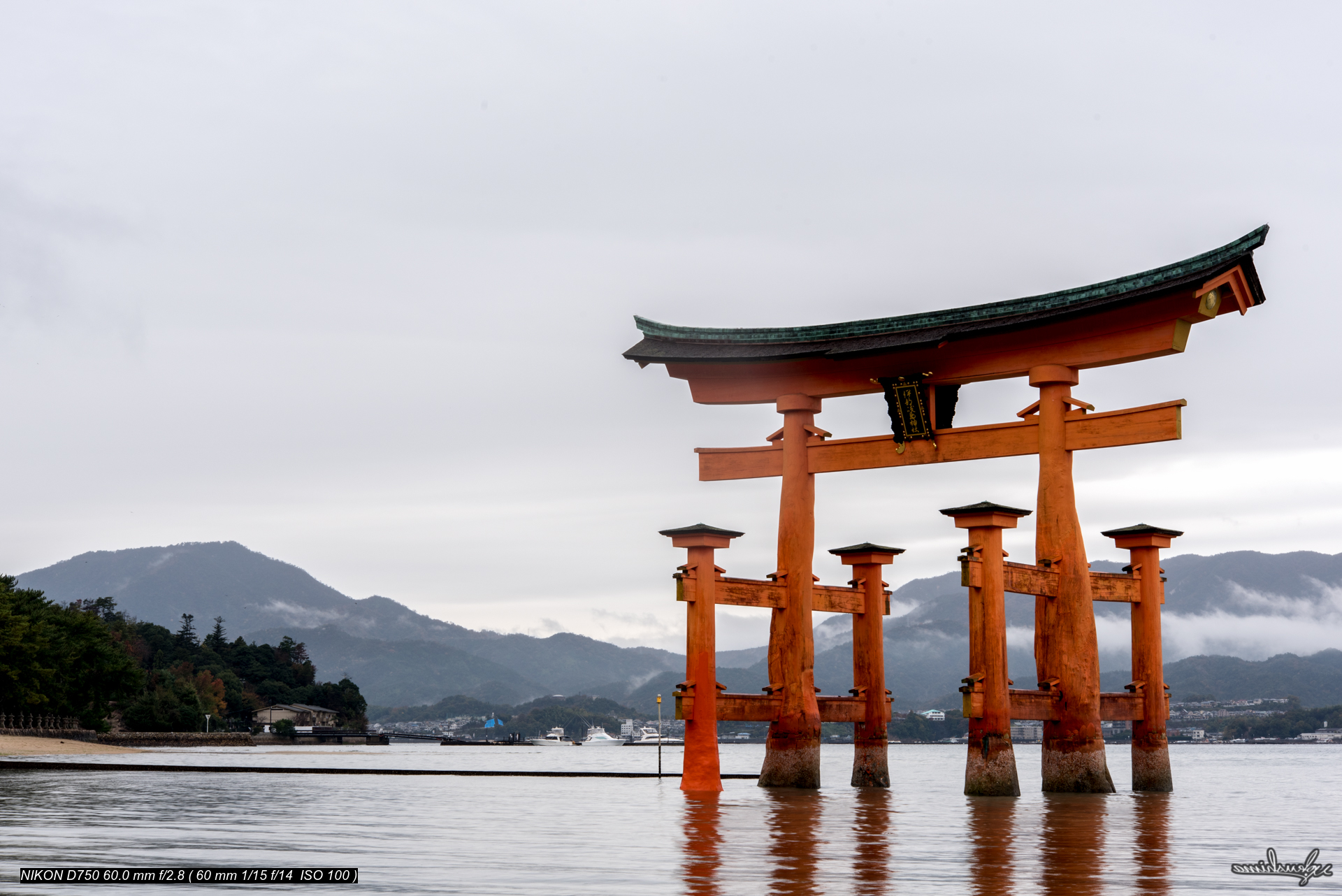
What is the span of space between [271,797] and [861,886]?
17.3 metres

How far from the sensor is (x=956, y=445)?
24141mm

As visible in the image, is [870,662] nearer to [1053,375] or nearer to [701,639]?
[701,639]

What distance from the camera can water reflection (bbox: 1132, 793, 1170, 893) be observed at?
10.6m

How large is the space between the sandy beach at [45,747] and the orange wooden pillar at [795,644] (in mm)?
37491

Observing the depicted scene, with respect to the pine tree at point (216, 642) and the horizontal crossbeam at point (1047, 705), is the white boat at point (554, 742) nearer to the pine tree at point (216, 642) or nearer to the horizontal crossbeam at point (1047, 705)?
the pine tree at point (216, 642)

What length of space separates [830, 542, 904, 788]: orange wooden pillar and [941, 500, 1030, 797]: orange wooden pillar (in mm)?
5374

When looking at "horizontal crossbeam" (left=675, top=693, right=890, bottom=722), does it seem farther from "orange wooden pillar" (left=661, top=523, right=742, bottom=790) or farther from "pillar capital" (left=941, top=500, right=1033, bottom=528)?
"pillar capital" (left=941, top=500, right=1033, bottom=528)

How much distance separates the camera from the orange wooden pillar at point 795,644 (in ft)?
81.8

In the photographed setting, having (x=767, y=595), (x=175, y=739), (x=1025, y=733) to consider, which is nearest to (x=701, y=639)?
(x=767, y=595)

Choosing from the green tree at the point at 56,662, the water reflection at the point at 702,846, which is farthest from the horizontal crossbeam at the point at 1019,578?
the green tree at the point at 56,662

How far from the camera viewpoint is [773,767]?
2528cm

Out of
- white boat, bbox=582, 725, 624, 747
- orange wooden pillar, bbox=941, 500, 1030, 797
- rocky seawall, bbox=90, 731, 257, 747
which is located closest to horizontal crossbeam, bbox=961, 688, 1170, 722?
orange wooden pillar, bbox=941, 500, 1030, 797

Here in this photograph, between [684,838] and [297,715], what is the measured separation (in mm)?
102605

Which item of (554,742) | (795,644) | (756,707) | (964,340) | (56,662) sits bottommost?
(554,742)
